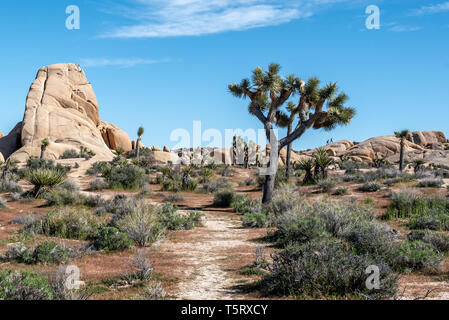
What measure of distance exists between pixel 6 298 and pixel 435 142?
8064cm

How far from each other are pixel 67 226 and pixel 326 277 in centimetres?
Result: 805

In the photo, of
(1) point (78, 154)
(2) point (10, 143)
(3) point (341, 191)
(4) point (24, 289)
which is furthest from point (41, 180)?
(2) point (10, 143)

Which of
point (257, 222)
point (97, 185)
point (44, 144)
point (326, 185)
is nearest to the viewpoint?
point (257, 222)

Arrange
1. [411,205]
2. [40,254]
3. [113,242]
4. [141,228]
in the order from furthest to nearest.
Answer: [411,205], [141,228], [113,242], [40,254]

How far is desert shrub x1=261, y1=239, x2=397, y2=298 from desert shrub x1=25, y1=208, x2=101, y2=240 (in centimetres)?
646

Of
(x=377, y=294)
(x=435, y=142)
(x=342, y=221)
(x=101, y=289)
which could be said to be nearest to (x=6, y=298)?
(x=101, y=289)

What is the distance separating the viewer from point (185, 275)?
7.79 m

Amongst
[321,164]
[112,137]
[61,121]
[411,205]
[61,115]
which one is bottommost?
[411,205]

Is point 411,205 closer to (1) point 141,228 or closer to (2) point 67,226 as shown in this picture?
(1) point 141,228

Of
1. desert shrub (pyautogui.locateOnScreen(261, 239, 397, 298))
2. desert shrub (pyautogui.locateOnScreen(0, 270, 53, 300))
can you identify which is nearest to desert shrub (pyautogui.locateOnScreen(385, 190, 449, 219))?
desert shrub (pyautogui.locateOnScreen(261, 239, 397, 298))

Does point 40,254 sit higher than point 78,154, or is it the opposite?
point 78,154

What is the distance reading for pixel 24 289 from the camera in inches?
211

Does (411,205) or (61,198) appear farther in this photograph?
(61,198)

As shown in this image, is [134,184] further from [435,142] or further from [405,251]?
[435,142]
